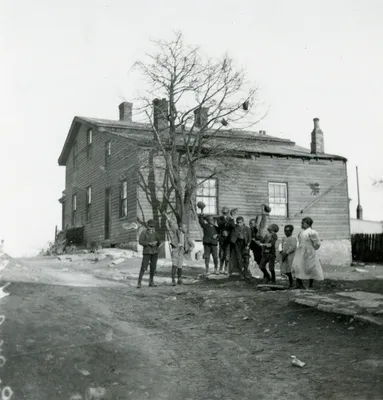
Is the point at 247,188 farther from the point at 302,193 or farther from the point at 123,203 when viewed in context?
the point at 123,203

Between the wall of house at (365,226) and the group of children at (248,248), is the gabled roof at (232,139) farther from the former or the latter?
the wall of house at (365,226)

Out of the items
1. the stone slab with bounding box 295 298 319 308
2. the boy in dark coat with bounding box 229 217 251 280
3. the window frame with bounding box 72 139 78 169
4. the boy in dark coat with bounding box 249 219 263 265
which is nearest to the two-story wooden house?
the window frame with bounding box 72 139 78 169

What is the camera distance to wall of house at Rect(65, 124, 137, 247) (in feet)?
71.8

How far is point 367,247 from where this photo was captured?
28.0 meters

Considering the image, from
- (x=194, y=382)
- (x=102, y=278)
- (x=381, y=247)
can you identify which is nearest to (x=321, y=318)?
(x=194, y=382)

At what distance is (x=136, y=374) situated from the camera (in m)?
5.59

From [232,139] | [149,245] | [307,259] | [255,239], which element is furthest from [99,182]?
[307,259]

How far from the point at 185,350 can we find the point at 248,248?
21.2ft

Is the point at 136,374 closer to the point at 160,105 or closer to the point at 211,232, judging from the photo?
the point at 211,232

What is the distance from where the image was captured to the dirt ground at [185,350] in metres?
5.15

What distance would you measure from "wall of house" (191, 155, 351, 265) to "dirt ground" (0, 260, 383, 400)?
45.2 ft

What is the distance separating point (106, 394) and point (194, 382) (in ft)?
3.24

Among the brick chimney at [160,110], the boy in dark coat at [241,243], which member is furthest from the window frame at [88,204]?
the boy in dark coat at [241,243]

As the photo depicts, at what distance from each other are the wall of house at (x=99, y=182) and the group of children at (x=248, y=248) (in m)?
7.98
